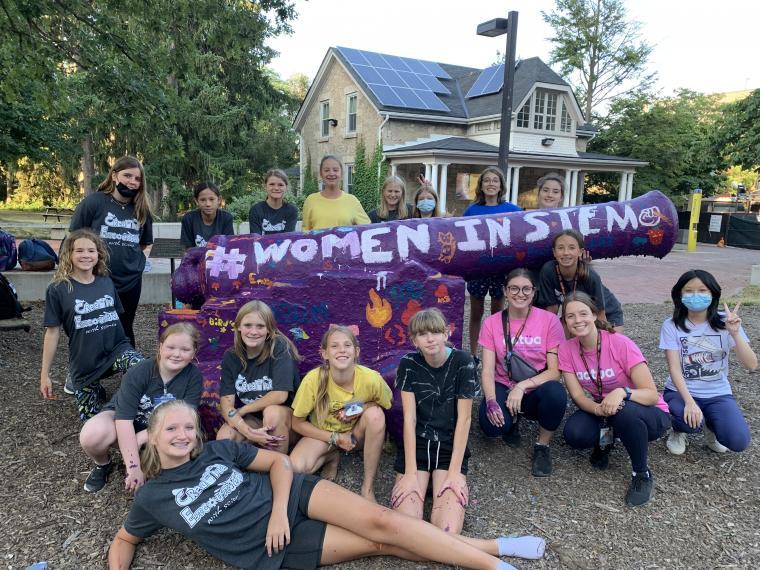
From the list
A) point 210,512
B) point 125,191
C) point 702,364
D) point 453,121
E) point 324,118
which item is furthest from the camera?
point 324,118

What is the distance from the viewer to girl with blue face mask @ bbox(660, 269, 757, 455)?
330 cm

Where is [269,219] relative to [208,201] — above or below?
below

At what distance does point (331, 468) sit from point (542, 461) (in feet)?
3.97

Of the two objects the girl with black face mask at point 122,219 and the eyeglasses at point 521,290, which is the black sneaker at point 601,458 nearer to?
the eyeglasses at point 521,290

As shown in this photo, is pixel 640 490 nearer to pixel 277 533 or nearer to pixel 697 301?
pixel 697 301

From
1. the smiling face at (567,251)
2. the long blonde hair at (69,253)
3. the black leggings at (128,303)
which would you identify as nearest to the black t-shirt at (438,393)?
the smiling face at (567,251)

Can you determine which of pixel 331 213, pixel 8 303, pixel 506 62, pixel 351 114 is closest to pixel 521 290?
pixel 331 213

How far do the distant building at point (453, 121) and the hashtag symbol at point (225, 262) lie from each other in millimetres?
13790

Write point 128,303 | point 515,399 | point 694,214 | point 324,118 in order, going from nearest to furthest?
point 515,399
point 128,303
point 694,214
point 324,118

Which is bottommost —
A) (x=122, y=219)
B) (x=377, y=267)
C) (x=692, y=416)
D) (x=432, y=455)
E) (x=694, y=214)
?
(x=432, y=455)

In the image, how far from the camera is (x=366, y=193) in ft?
62.1

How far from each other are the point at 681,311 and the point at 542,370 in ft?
3.07

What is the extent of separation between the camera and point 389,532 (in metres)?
2.34

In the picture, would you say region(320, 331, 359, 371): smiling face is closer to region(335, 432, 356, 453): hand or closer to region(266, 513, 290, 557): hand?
region(335, 432, 356, 453): hand
